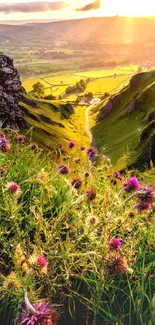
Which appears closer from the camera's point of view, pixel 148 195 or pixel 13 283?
pixel 13 283

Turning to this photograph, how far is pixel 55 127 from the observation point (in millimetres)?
153625

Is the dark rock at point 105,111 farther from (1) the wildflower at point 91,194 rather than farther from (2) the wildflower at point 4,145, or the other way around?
(1) the wildflower at point 91,194

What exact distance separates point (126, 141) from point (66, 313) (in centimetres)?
11776

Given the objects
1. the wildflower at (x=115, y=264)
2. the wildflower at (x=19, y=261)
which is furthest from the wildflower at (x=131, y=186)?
the wildflower at (x=19, y=261)

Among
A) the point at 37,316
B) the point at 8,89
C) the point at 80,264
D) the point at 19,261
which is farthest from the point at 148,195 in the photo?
the point at 8,89

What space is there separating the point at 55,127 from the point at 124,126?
1194 inches

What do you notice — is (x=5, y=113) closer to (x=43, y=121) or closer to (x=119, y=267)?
(x=43, y=121)

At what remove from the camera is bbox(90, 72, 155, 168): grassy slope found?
109762 mm

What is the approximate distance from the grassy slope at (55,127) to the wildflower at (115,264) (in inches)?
4181

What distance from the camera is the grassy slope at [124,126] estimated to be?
360ft

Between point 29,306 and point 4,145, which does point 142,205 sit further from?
point 4,145

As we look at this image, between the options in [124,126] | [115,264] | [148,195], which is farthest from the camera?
[124,126]

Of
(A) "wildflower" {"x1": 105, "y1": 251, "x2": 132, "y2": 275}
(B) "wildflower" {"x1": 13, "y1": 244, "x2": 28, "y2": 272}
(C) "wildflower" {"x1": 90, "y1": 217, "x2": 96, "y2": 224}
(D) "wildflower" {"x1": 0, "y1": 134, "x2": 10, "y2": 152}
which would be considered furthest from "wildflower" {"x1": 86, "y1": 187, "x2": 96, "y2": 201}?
(D) "wildflower" {"x1": 0, "y1": 134, "x2": 10, "y2": 152}

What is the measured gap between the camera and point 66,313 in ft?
18.8
